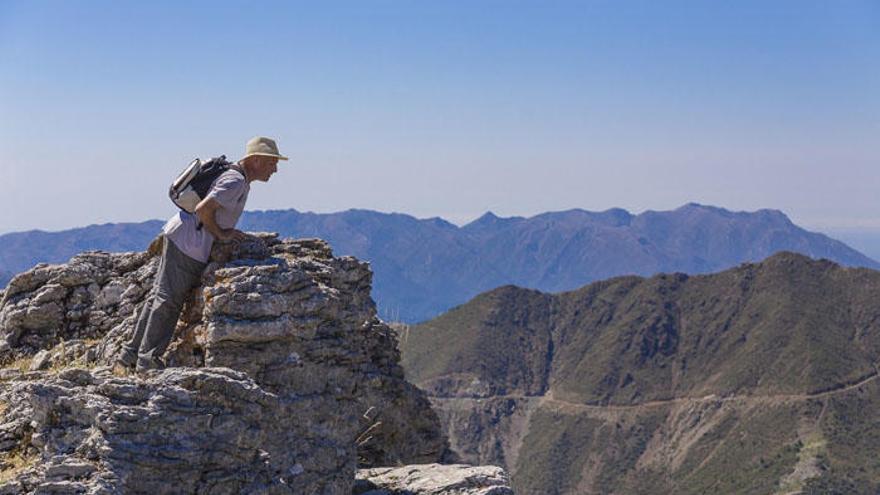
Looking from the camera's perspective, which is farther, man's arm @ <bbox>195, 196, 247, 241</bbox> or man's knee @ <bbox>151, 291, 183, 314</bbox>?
man's knee @ <bbox>151, 291, 183, 314</bbox>

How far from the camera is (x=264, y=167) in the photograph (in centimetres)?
1533

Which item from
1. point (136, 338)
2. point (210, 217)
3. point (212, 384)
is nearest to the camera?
point (212, 384)

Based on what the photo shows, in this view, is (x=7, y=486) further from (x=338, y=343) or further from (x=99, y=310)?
(x=99, y=310)

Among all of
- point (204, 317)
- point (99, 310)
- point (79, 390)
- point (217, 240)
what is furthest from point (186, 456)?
point (99, 310)

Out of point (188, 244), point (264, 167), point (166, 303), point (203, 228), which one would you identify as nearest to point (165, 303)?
point (166, 303)

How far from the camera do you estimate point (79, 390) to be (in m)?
12.2

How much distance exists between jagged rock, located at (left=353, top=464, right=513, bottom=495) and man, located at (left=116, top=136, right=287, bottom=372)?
165 inches

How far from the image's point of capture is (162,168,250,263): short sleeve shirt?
48.0ft

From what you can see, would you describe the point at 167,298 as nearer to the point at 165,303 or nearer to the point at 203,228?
the point at 165,303

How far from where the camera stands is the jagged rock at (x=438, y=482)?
47.2 ft

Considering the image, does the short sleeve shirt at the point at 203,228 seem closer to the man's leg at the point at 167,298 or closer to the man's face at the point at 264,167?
the man's leg at the point at 167,298

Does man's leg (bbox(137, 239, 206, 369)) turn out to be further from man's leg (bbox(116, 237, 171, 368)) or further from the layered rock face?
the layered rock face

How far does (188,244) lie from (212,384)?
3.44 m

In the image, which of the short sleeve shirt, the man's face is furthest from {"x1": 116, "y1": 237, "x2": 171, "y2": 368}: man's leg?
the man's face
